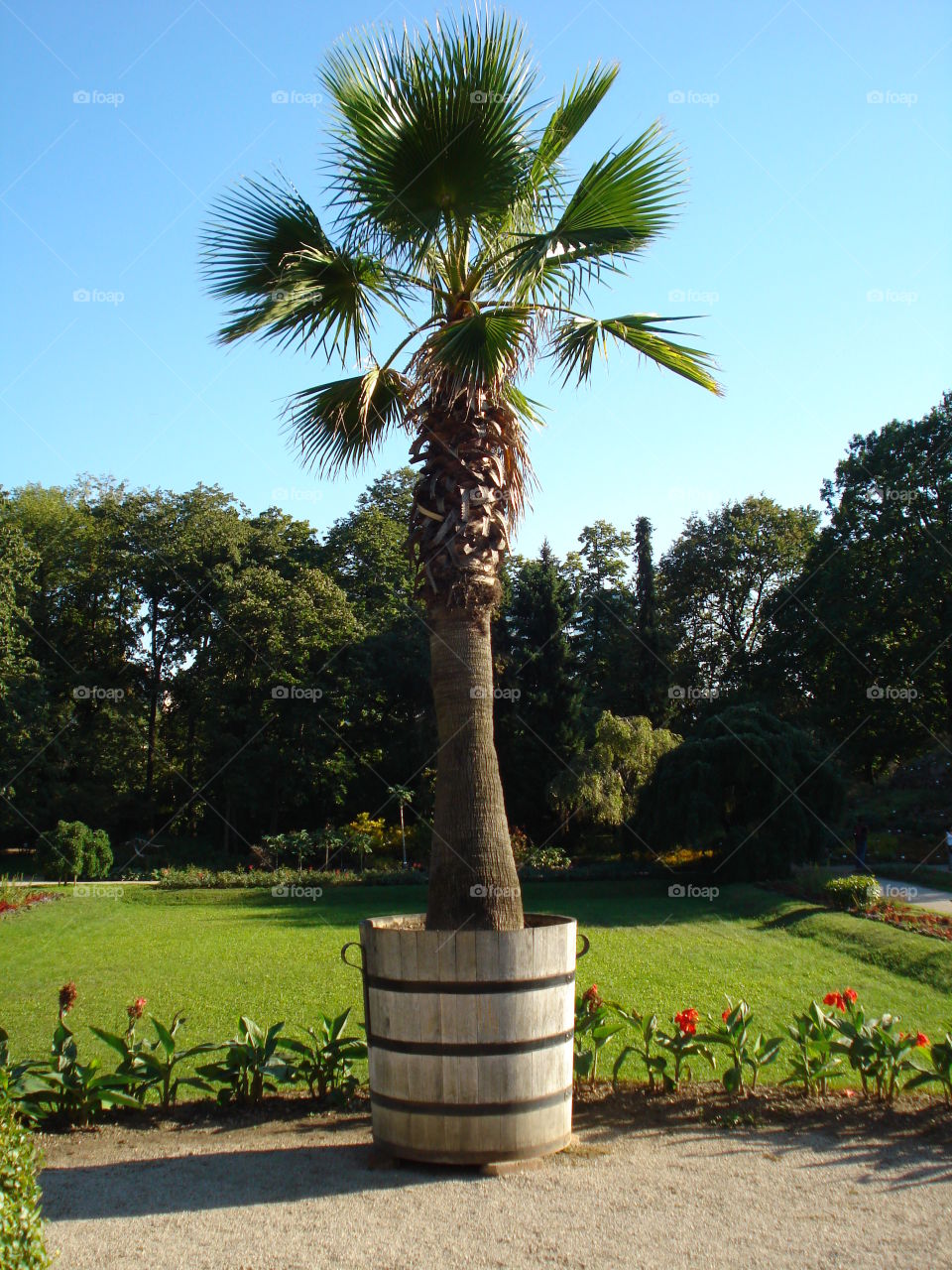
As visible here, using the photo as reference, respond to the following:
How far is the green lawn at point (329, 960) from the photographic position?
9875mm

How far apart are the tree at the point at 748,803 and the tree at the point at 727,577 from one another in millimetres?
15914

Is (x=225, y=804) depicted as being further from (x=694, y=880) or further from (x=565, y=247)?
(x=565, y=247)

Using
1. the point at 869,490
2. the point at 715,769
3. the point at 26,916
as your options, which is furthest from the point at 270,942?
the point at 869,490

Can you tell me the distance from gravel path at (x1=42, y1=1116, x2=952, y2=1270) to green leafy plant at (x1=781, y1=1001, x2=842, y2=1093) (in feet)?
1.91

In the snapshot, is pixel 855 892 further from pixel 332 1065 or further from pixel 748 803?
pixel 332 1065

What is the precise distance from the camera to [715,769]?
80.3 feet

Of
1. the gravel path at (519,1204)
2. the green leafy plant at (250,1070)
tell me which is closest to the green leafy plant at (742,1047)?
the gravel path at (519,1204)

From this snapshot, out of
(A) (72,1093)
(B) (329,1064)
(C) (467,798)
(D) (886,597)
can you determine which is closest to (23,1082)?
(A) (72,1093)

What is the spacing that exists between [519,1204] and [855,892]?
50.5ft

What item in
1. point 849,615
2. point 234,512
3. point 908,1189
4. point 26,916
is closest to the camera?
point 908,1189

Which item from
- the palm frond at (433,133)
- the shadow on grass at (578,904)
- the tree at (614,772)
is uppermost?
the palm frond at (433,133)

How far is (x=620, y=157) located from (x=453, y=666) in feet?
10.9

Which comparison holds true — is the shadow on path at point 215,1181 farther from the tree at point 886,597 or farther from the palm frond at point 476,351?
the tree at point 886,597

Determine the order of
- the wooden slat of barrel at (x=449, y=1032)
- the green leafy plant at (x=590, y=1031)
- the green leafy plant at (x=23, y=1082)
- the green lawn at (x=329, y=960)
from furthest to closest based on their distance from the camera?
the green lawn at (x=329, y=960) < the green leafy plant at (x=590, y=1031) < the green leafy plant at (x=23, y=1082) < the wooden slat of barrel at (x=449, y=1032)
